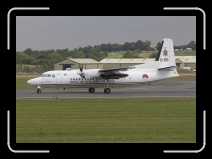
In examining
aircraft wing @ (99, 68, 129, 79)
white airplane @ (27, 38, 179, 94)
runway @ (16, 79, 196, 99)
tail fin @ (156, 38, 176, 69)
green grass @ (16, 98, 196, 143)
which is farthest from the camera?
tail fin @ (156, 38, 176, 69)

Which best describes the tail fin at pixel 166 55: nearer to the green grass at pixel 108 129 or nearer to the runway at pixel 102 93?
the runway at pixel 102 93

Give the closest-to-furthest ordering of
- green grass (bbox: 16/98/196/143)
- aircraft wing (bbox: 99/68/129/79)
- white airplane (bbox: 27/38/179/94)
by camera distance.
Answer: green grass (bbox: 16/98/196/143)
white airplane (bbox: 27/38/179/94)
aircraft wing (bbox: 99/68/129/79)

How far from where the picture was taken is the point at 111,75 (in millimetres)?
49750

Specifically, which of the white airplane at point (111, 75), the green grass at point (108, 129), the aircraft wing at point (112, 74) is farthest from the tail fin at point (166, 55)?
the green grass at point (108, 129)

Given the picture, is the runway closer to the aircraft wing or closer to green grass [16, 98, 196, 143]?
the aircraft wing

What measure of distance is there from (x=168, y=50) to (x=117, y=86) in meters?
6.38

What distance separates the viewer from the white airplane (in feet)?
158

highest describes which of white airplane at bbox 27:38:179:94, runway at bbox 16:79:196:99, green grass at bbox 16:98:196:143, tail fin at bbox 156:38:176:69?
tail fin at bbox 156:38:176:69

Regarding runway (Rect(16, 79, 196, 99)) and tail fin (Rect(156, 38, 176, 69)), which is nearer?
runway (Rect(16, 79, 196, 99))

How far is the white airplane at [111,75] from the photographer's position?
48.1m

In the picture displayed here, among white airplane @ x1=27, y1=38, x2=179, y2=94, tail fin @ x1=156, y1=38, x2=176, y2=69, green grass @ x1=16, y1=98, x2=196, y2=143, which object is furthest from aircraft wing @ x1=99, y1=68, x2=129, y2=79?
green grass @ x1=16, y1=98, x2=196, y2=143
